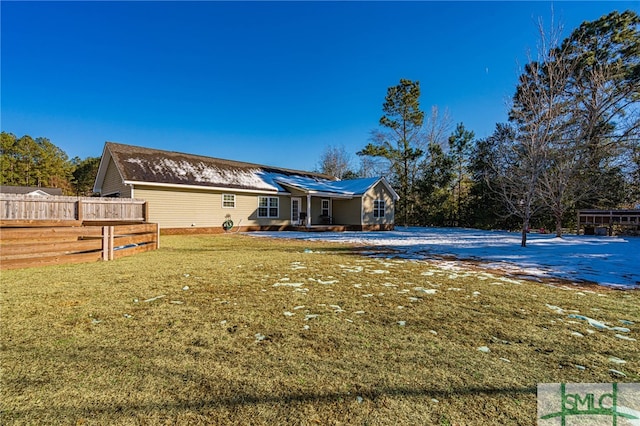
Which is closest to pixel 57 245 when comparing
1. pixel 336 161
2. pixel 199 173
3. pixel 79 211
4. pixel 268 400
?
pixel 79 211

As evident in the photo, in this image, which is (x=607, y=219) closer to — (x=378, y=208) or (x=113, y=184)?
(x=378, y=208)

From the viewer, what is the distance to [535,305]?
13.4ft

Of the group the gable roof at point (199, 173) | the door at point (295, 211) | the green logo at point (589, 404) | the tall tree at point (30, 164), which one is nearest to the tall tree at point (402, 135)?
the gable roof at point (199, 173)

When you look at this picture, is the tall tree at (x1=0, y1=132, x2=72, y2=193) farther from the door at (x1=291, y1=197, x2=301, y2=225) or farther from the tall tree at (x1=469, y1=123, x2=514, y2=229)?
the tall tree at (x1=469, y1=123, x2=514, y2=229)

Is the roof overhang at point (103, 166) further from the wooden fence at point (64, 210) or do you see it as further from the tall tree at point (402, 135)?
the tall tree at point (402, 135)

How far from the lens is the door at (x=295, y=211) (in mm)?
19969

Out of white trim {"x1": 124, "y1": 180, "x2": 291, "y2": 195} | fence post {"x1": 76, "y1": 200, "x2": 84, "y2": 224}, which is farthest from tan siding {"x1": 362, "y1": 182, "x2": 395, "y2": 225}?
fence post {"x1": 76, "y1": 200, "x2": 84, "y2": 224}

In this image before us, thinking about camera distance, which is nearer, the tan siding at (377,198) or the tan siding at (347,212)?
the tan siding at (347,212)

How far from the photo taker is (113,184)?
648 inches

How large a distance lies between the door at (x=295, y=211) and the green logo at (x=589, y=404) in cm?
1808

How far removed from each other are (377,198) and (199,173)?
11651 mm

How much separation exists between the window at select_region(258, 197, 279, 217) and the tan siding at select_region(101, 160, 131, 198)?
6.90 m

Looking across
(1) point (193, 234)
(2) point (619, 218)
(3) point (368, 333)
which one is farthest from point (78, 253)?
(2) point (619, 218)

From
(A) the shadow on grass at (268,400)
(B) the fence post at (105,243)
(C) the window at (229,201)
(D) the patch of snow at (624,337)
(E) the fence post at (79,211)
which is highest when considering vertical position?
(C) the window at (229,201)
